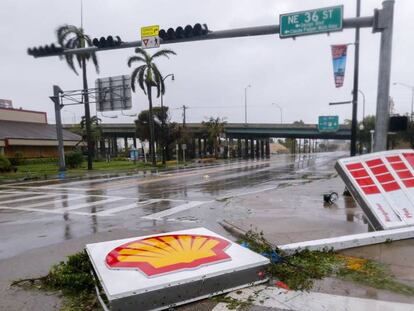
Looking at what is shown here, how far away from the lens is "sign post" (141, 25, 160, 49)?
41.8ft

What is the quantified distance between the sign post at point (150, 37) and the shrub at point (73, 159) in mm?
27167

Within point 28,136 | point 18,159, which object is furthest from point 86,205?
point 28,136

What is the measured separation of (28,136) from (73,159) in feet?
28.1

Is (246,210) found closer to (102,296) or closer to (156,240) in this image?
(156,240)

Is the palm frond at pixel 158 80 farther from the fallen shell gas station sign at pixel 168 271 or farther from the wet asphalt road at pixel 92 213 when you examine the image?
the fallen shell gas station sign at pixel 168 271

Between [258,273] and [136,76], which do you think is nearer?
[258,273]

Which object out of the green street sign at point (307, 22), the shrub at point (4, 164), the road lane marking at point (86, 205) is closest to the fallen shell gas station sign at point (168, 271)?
the road lane marking at point (86, 205)

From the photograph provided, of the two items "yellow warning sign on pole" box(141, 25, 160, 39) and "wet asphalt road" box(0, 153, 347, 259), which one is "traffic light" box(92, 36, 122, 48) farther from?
"wet asphalt road" box(0, 153, 347, 259)

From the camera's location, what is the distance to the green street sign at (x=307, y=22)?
10680 millimetres

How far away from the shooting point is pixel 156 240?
5.88 meters

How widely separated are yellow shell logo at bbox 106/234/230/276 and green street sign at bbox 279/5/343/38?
7.70 m

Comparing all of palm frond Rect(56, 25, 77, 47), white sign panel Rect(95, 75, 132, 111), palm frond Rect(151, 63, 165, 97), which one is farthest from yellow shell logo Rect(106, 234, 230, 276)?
palm frond Rect(151, 63, 165, 97)

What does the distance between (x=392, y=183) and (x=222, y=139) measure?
68.4 meters

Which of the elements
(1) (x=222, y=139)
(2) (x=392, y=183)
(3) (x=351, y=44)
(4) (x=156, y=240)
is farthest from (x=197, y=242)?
(1) (x=222, y=139)
